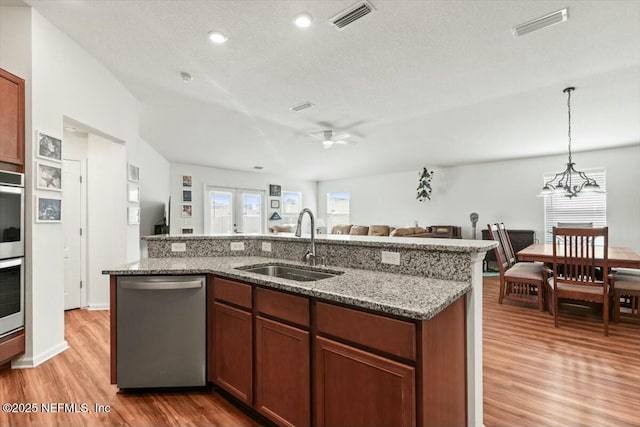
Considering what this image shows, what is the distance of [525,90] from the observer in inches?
160

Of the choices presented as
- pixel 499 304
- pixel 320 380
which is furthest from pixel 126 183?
pixel 499 304

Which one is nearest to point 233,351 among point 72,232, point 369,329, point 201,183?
point 369,329

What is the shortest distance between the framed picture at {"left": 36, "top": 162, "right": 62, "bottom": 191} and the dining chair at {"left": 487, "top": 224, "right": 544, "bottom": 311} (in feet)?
15.0

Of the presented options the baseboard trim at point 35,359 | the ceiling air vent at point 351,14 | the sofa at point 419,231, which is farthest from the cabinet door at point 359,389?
the sofa at point 419,231

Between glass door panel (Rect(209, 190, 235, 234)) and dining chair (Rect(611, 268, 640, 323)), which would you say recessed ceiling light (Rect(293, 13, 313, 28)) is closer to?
dining chair (Rect(611, 268, 640, 323))

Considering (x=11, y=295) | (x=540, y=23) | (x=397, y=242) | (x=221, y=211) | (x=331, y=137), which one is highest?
(x=540, y=23)

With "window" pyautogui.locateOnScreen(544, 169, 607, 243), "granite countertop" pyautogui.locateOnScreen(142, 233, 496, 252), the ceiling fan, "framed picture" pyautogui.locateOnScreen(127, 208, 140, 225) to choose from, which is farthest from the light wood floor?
the ceiling fan

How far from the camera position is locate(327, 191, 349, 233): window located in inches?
379

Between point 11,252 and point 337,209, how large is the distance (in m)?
8.00

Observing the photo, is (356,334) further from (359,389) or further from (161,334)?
(161,334)

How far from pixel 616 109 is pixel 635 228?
244 centimetres

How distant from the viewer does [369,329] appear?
1263mm

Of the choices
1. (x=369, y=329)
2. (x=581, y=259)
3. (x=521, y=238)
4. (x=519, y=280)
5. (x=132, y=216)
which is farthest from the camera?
(x=521, y=238)

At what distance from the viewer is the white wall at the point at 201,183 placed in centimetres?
706
